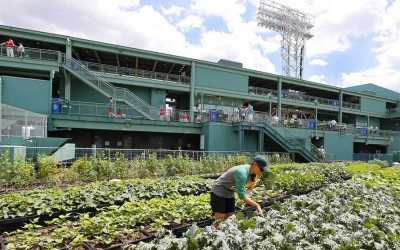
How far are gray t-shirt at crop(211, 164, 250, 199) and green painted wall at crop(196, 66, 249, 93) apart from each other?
23868 mm

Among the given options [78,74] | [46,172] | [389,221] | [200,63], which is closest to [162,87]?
[200,63]

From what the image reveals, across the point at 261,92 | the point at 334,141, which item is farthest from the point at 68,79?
the point at 334,141

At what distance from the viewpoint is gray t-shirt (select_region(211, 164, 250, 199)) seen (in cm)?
537

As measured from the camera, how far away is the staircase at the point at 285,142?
2556cm

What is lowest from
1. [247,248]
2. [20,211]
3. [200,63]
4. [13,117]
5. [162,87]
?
[20,211]

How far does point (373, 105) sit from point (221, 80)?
2437cm

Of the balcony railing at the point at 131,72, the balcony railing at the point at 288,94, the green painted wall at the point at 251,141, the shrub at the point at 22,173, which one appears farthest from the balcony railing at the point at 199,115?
the shrub at the point at 22,173

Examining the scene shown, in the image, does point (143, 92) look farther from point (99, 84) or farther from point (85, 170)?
point (85, 170)

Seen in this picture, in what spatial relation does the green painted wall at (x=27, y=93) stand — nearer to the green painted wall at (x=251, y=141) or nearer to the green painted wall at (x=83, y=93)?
the green painted wall at (x=83, y=93)

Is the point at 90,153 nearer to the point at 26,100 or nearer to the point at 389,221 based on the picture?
the point at 26,100

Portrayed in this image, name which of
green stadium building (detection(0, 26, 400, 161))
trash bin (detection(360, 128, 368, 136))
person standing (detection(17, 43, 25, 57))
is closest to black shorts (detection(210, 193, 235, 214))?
green stadium building (detection(0, 26, 400, 161))

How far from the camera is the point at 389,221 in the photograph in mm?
5383

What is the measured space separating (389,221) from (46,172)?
10.2 meters

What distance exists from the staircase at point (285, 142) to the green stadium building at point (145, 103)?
0.07 m
